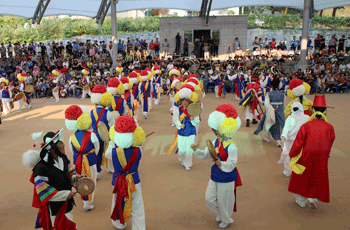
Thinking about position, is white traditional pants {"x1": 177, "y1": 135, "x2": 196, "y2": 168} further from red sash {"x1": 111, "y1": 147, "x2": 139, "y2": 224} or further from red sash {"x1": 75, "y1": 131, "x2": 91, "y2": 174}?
red sash {"x1": 111, "y1": 147, "x2": 139, "y2": 224}

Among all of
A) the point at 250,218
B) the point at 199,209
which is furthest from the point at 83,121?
the point at 250,218

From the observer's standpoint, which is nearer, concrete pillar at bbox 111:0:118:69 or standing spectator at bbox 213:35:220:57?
concrete pillar at bbox 111:0:118:69

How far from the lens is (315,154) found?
410 cm

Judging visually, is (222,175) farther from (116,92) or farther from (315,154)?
(116,92)

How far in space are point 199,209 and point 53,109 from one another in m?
10.2

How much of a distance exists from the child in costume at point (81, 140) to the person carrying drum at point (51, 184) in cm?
97

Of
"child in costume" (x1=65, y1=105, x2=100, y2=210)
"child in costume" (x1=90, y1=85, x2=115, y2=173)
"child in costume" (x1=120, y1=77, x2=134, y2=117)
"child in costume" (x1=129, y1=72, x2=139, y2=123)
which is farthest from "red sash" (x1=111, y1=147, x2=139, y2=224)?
"child in costume" (x1=129, y1=72, x2=139, y2=123)

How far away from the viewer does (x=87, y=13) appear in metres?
20.3

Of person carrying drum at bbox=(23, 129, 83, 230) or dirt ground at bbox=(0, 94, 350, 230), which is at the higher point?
person carrying drum at bbox=(23, 129, 83, 230)

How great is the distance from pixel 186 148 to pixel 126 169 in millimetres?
2343

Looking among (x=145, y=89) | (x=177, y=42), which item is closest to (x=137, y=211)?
(x=145, y=89)

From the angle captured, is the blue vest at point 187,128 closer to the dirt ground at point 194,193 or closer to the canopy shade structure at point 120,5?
the dirt ground at point 194,193

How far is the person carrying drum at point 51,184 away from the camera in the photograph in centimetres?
297

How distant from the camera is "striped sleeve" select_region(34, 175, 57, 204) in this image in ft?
9.63
